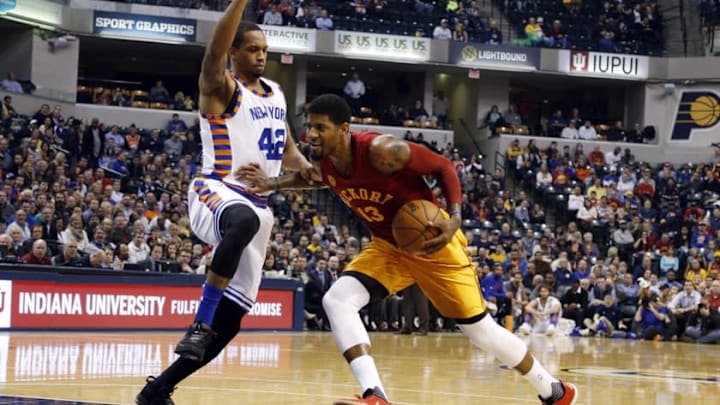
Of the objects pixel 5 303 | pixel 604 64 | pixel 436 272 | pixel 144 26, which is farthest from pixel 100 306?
pixel 604 64

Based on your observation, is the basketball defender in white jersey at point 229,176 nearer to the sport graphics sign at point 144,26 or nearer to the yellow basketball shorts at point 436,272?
the yellow basketball shorts at point 436,272

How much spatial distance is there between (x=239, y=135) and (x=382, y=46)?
27216 mm

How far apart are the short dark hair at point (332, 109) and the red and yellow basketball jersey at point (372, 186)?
0.22 meters

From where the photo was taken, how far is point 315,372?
11859 mm

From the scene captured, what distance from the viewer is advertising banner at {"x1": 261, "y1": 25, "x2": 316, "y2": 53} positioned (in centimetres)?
3309

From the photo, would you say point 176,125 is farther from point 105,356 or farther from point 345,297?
point 345,297

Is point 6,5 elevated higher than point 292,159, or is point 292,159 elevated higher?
point 6,5

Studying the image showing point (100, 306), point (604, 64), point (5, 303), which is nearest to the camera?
point (5, 303)

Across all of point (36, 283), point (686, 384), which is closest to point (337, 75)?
point (36, 283)

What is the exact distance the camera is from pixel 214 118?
293 inches

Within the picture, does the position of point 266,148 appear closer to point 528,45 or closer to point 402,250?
point 402,250

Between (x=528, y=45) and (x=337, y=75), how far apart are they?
674 centimetres

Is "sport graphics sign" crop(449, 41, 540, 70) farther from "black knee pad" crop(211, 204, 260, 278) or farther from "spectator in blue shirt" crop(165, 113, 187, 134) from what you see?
"black knee pad" crop(211, 204, 260, 278)

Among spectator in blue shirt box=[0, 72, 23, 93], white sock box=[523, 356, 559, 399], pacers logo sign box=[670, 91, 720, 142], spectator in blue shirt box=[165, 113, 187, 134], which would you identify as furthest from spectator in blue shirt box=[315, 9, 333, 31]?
white sock box=[523, 356, 559, 399]
